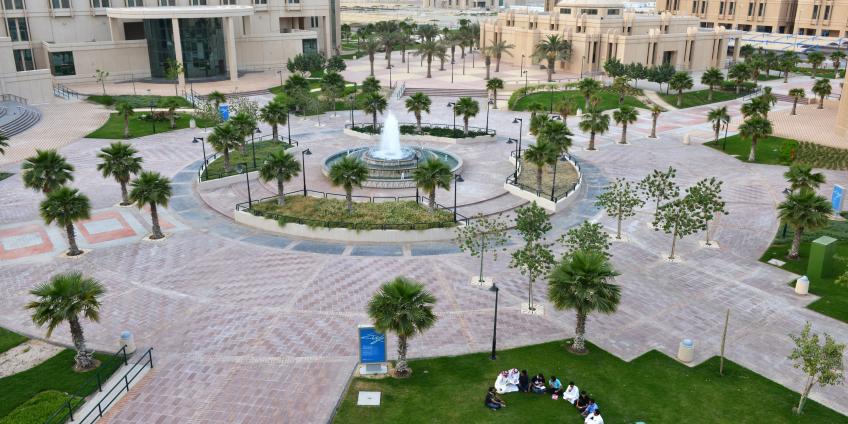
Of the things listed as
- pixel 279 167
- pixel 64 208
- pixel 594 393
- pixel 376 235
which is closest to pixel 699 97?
pixel 376 235

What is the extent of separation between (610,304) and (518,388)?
495cm

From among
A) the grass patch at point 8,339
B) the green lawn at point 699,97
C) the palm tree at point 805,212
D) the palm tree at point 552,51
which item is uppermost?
the palm tree at point 552,51

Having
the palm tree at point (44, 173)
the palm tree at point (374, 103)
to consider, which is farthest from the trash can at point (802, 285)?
the palm tree at point (44, 173)

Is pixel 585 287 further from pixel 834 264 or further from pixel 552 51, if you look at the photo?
pixel 552 51

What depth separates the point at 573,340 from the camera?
29.5m

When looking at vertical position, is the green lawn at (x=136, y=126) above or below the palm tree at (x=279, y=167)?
below

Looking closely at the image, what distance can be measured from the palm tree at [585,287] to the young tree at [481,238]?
21.1 ft

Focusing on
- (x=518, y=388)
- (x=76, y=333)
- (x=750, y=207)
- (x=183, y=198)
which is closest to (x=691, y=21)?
(x=750, y=207)

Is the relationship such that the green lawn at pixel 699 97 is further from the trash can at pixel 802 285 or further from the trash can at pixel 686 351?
the trash can at pixel 686 351

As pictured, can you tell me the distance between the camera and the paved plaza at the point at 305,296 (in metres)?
26.5

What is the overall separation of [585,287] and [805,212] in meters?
17.9

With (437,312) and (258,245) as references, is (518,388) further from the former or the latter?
(258,245)

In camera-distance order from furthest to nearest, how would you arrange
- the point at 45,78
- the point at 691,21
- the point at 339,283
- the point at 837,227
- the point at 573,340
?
the point at 691,21, the point at 45,78, the point at 837,227, the point at 339,283, the point at 573,340

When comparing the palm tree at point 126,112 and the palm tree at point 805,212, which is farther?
the palm tree at point 126,112
